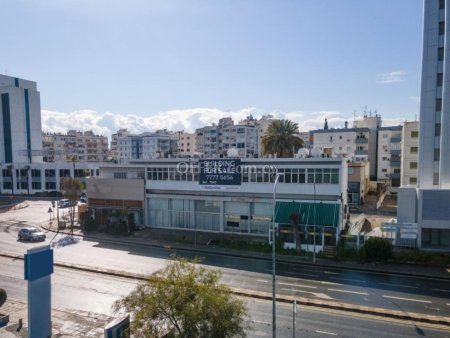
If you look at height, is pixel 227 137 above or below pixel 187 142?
above

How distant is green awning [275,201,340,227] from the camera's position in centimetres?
4088

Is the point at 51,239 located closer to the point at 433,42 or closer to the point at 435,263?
the point at 435,263

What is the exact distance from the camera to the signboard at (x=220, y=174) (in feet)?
157

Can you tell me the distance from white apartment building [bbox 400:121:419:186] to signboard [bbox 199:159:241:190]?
41.2m

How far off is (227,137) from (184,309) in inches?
4411

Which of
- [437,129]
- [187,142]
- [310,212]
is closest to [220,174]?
[310,212]

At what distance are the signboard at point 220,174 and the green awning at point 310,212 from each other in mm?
7099

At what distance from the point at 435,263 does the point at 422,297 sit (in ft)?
33.3

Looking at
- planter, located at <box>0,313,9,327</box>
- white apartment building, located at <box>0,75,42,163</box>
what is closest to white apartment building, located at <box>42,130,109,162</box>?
white apartment building, located at <box>0,75,42,163</box>

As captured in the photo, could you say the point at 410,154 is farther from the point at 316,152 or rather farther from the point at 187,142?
the point at 187,142

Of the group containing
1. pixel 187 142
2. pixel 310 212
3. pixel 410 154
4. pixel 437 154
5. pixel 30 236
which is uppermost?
pixel 187 142

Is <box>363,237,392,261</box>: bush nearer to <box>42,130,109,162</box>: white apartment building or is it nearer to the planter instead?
the planter

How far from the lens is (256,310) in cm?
2519

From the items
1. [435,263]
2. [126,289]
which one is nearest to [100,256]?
[126,289]
